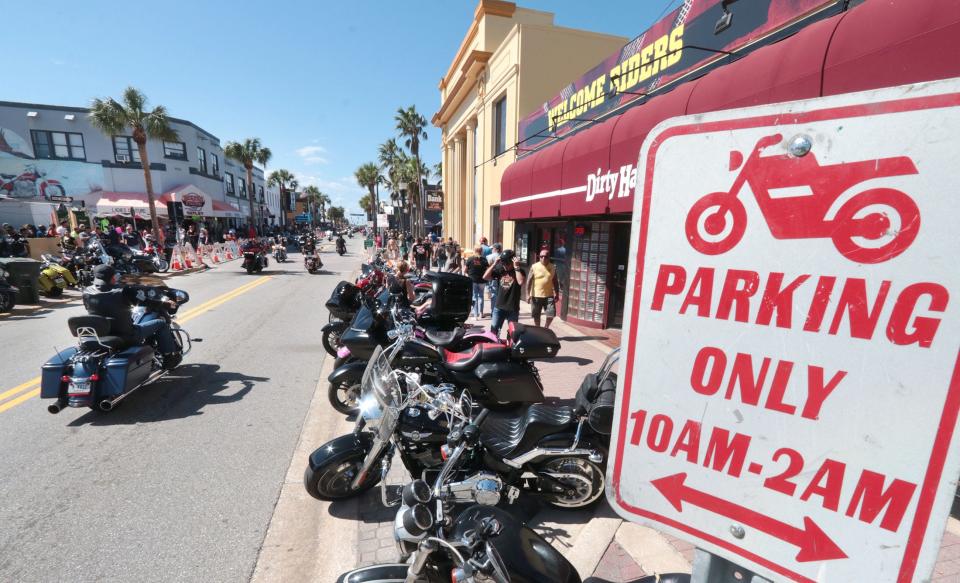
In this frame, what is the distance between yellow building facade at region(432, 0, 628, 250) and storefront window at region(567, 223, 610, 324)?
448 cm

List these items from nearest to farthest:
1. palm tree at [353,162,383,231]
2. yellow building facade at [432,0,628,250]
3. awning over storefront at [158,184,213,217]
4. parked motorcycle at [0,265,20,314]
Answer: parked motorcycle at [0,265,20,314], yellow building facade at [432,0,628,250], awning over storefront at [158,184,213,217], palm tree at [353,162,383,231]

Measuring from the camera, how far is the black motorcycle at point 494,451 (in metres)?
3.12

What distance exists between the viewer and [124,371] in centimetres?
473

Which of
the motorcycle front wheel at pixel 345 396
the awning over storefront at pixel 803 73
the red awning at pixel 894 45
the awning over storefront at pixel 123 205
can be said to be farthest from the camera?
the awning over storefront at pixel 123 205

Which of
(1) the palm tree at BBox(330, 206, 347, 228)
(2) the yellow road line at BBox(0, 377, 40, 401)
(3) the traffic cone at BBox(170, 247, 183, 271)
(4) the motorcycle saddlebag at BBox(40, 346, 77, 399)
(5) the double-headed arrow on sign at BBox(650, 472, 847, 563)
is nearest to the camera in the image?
(5) the double-headed arrow on sign at BBox(650, 472, 847, 563)

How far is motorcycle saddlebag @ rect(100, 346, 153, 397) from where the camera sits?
184 inches

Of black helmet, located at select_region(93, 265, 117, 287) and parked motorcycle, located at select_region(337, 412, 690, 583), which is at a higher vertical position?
black helmet, located at select_region(93, 265, 117, 287)

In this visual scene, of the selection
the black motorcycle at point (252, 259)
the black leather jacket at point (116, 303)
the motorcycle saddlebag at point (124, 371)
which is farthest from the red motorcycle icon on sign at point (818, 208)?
the black motorcycle at point (252, 259)

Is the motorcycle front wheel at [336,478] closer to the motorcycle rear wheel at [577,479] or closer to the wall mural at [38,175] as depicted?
the motorcycle rear wheel at [577,479]

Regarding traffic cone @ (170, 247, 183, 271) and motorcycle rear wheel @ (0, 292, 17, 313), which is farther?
traffic cone @ (170, 247, 183, 271)

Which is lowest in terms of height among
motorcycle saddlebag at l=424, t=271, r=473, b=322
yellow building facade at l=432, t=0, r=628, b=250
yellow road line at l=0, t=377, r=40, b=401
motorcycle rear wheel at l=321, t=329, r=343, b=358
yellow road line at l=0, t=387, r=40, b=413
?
yellow road line at l=0, t=387, r=40, b=413

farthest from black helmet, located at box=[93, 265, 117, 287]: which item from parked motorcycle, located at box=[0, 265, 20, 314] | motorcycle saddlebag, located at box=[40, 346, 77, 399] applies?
parked motorcycle, located at box=[0, 265, 20, 314]

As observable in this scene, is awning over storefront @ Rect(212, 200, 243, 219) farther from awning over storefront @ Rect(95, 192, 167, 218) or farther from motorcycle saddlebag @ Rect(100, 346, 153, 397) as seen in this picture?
motorcycle saddlebag @ Rect(100, 346, 153, 397)

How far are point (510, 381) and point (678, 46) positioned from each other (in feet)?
19.6
